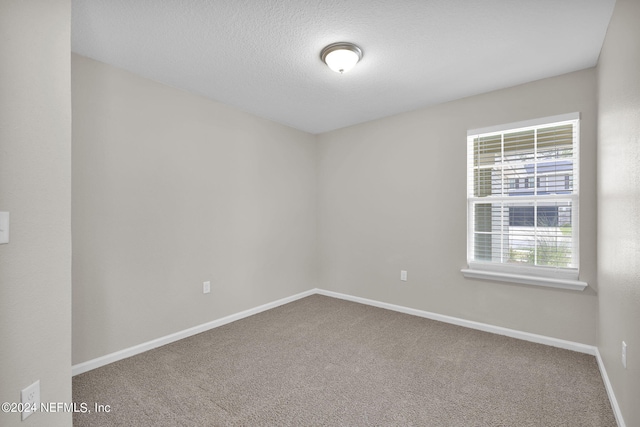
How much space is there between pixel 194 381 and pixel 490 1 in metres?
3.18

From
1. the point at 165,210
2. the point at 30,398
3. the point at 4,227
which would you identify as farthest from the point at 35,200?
the point at 165,210

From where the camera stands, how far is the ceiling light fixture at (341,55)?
2.23 metres

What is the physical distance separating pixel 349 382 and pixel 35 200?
7.02 ft

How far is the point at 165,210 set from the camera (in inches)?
113

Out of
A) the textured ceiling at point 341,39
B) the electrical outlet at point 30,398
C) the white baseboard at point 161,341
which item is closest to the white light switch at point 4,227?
the electrical outlet at point 30,398

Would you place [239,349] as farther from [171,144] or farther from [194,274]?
[171,144]

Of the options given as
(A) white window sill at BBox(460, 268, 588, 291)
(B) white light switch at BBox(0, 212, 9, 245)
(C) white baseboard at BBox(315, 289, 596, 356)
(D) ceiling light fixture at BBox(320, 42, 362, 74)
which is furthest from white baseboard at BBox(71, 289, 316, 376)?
(D) ceiling light fixture at BBox(320, 42, 362, 74)

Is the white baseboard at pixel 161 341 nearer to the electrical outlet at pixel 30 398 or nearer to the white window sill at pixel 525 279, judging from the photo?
the electrical outlet at pixel 30 398

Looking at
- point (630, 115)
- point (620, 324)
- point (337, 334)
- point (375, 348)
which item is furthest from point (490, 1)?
point (337, 334)

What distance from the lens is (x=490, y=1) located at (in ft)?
5.85

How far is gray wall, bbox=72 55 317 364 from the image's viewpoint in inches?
93.6

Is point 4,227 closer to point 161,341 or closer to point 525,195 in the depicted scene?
point 161,341

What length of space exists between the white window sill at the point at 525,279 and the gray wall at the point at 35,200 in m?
3.32

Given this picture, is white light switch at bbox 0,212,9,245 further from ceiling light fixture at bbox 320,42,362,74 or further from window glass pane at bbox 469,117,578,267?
window glass pane at bbox 469,117,578,267
